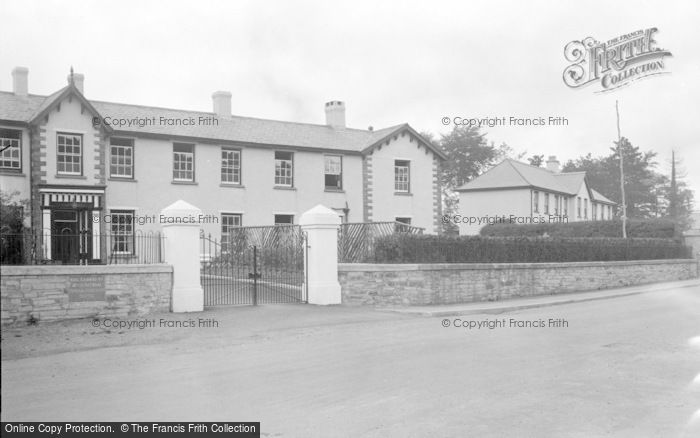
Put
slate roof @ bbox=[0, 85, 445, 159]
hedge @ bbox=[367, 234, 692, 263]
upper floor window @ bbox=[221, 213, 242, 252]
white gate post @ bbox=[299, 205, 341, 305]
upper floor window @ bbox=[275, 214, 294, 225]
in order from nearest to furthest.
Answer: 1. white gate post @ bbox=[299, 205, 341, 305]
2. hedge @ bbox=[367, 234, 692, 263]
3. slate roof @ bbox=[0, 85, 445, 159]
4. upper floor window @ bbox=[221, 213, 242, 252]
5. upper floor window @ bbox=[275, 214, 294, 225]

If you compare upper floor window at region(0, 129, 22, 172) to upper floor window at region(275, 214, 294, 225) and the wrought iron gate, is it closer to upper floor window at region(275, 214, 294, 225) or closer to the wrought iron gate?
the wrought iron gate

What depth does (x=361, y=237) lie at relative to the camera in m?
20.9

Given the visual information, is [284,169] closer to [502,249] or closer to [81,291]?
[502,249]

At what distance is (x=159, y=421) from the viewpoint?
22.9 ft

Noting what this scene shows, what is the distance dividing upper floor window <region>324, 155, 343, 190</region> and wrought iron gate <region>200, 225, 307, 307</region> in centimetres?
735

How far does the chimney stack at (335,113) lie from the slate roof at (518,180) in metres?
18.8

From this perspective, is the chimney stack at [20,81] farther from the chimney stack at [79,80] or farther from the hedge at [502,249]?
the hedge at [502,249]

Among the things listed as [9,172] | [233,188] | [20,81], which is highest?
[20,81]

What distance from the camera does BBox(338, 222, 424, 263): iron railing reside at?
20609mm

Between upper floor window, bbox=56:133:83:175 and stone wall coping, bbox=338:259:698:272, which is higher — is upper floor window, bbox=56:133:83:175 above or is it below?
above

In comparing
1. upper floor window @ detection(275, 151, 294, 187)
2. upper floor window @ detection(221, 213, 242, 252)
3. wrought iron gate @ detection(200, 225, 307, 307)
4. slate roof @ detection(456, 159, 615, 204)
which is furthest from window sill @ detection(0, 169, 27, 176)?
slate roof @ detection(456, 159, 615, 204)

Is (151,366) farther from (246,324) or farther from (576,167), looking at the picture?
(576,167)

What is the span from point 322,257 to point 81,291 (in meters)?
6.28

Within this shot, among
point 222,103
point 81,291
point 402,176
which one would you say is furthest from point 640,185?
point 81,291
